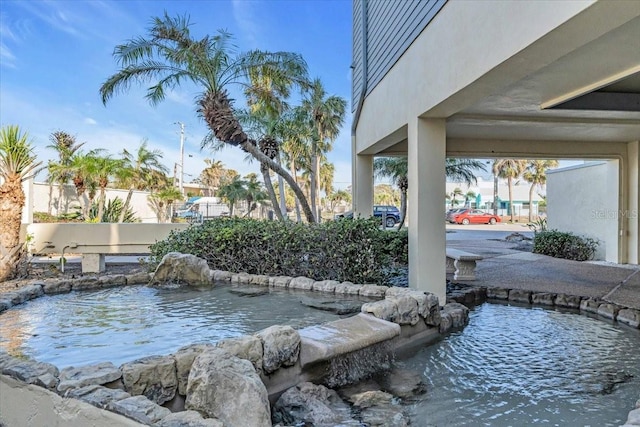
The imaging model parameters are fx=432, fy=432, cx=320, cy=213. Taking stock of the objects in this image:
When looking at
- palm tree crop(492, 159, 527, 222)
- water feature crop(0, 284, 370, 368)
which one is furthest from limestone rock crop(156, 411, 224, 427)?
palm tree crop(492, 159, 527, 222)

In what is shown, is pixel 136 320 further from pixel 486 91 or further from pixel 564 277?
pixel 564 277

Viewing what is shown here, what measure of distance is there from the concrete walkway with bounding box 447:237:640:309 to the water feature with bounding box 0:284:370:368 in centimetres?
400

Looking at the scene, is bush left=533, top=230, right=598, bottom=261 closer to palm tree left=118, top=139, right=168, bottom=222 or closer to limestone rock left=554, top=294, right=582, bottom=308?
limestone rock left=554, top=294, right=582, bottom=308

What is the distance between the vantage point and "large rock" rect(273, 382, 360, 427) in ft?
10.6

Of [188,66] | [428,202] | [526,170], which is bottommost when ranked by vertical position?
[428,202]

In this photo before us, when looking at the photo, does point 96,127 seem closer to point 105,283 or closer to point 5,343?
point 105,283

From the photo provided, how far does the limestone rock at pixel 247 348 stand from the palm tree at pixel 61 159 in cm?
1601

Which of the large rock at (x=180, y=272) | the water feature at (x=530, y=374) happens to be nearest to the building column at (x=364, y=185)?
the large rock at (x=180, y=272)

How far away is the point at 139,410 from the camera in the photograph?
93.3 inches

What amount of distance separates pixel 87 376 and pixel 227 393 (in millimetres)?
947

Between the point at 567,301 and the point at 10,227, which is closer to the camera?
the point at 567,301

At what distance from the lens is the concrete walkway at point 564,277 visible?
7332 millimetres

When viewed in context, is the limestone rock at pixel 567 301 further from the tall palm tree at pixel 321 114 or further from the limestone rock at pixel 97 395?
the tall palm tree at pixel 321 114

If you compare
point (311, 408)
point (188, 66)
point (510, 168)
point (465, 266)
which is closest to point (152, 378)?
point (311, 408)
